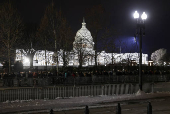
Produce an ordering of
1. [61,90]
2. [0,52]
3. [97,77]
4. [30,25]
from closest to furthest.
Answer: [61,90] < [97,77] < [0,52] < [30,25]

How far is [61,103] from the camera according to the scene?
14.7 metres

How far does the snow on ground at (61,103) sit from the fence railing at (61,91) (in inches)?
16.4

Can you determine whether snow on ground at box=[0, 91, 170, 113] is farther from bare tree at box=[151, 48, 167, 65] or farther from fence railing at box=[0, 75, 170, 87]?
bare tree at box=[151, 48, 167, 65]

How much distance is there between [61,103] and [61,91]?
1908 mm

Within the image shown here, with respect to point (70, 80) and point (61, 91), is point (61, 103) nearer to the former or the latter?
point (61, 91)

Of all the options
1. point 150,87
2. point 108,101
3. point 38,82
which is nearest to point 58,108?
point 108,101

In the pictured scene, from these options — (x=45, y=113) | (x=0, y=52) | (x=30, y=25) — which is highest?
(x=30, y=25)

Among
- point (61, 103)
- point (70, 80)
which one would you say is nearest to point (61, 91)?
point (61, 103)

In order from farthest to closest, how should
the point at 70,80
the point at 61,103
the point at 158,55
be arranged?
the point at 158,55 < the point at 70,80 < the point at 61,103

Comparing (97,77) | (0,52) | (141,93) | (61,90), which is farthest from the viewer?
(0,52)

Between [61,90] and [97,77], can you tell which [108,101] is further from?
[97,77]

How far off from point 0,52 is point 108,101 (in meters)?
29.1

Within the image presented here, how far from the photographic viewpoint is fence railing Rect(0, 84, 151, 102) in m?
15.2

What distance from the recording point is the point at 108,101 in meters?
15.7
